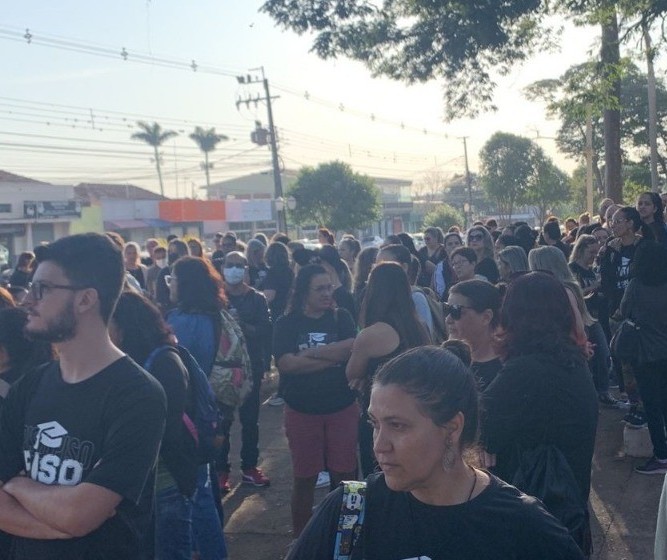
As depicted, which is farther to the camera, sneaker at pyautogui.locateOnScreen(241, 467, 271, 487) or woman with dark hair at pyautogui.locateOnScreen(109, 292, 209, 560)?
sneaker at pyautogui.locateOnScreen(241, 467, 271, 487)

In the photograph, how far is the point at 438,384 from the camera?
2.16 m

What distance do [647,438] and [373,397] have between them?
5.20 meters

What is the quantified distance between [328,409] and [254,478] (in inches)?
75.5

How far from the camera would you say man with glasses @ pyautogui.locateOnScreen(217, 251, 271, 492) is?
6.75 meters

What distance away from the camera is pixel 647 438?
6.71 meters

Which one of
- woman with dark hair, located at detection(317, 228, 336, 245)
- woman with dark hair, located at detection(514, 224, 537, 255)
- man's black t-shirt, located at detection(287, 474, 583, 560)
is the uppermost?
woman with dark hair, located at detection(317, 228, 336, 245)

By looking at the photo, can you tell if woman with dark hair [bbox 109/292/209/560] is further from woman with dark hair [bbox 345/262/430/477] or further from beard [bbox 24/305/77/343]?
woman with dark hair [bbox 345/262/430/477]

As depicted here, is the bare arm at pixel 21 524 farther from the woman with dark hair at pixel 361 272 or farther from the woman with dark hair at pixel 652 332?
the woman with dark hair at pixel 361 272

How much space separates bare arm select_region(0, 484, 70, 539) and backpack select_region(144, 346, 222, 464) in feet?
3.65

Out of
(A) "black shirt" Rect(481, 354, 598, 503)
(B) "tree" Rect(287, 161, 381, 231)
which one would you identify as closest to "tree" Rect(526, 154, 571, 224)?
(B) "tree" Rect(287, 161, 381, 231)

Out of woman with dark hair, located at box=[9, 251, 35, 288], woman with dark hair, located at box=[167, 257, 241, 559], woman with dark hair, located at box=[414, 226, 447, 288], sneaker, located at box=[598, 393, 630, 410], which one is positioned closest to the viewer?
woman with dark hair, located at box=[167, 257, 241, 559]

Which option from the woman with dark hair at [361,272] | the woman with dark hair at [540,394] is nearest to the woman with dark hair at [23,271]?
the woman with dark hair at [361,272]

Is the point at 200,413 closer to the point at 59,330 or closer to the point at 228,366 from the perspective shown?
the point at 59,330

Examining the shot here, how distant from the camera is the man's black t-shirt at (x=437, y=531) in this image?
2.06 meters
